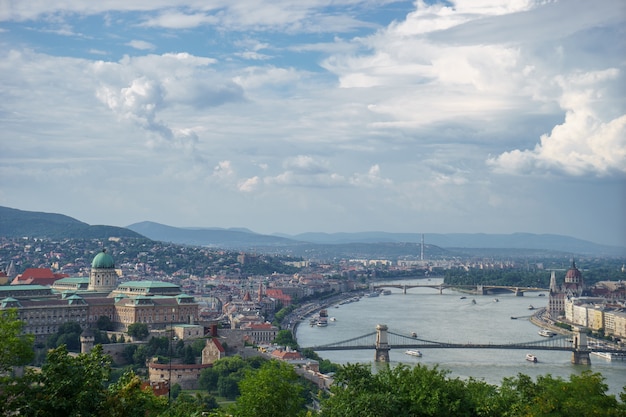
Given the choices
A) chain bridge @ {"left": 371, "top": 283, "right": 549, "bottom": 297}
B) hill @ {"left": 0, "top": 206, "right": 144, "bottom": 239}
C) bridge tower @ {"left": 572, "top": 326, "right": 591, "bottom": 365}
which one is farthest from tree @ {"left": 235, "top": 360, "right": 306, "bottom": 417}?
hill @ {"left": 0, "top": 206, "right": 144, "bottom": 239}

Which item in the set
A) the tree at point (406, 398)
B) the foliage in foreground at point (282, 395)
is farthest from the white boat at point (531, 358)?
the tree at point (406, 398)

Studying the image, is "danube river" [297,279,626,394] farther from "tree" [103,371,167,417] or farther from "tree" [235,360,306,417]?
"tree" [103,371,167,417]

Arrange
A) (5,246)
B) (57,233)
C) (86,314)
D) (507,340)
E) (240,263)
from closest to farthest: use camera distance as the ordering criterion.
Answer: (86,314) < (507,340) < (5,246) < (240,263) < (57,233)

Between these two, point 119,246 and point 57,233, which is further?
point 57,233

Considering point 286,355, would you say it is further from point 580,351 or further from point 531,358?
point 580,351

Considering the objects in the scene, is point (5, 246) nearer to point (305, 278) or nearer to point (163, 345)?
point (305, 278)

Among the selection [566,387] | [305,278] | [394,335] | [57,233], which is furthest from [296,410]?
[57,233]
